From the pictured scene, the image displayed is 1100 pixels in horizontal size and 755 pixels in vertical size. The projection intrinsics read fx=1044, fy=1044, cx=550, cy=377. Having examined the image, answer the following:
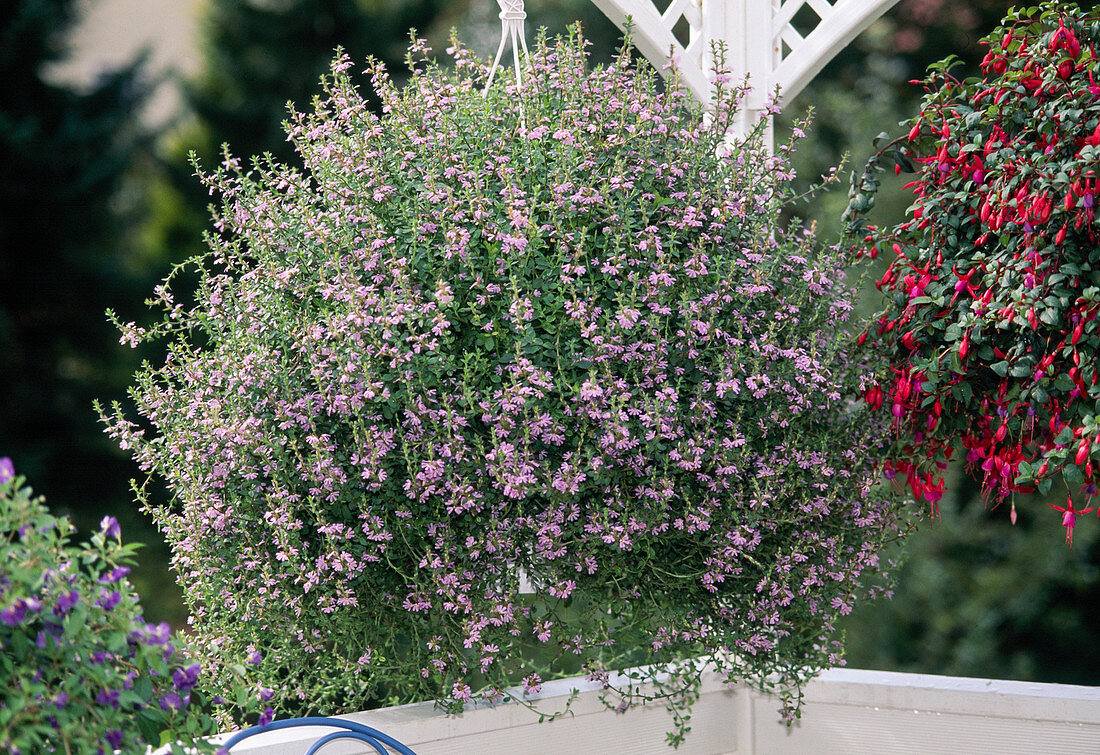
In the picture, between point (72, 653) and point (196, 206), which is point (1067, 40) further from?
point (196, 206)

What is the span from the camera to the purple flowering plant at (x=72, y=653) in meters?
1.25

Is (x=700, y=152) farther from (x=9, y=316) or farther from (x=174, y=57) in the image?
(x=174, y=57)

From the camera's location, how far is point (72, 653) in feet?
4.27

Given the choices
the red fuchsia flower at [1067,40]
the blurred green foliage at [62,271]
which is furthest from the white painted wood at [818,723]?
the blurred green foliage at [62,271]

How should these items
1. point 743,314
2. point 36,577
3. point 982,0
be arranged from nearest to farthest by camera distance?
point 36,577, point 743,314, point 982,0

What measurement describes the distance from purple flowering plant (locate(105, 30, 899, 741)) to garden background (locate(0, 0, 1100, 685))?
329cm

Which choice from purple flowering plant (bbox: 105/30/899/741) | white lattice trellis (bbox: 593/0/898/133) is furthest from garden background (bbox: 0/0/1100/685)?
purple flowering plant (bbox: 105/30/899/741)

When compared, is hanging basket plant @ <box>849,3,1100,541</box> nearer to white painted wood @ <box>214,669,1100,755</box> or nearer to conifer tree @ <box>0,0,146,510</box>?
white painted wood @ <box>214,669,1100,755</box>

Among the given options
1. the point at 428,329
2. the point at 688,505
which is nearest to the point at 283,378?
the point at 428,329

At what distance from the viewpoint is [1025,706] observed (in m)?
2.28

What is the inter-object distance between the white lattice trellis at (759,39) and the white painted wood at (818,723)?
1389 millimetres

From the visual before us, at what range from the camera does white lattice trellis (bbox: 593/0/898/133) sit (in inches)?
99.0

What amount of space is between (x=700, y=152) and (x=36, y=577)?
1.40 m

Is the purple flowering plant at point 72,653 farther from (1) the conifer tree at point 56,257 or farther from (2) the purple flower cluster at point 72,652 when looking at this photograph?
(1) the conifer tree at point 56,257
